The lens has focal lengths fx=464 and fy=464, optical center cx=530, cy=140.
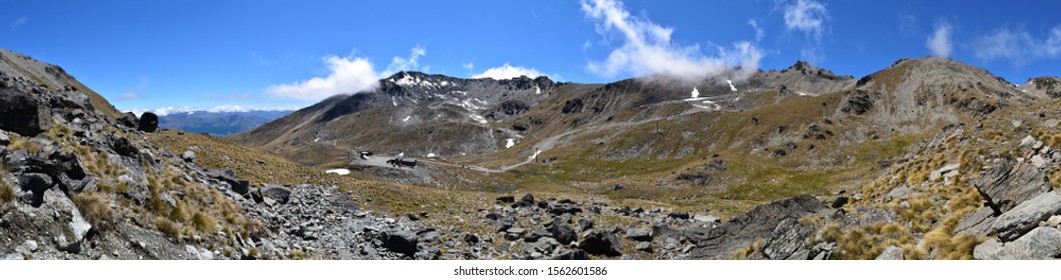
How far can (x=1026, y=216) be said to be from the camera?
12430mm

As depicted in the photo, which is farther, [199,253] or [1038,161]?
[1038,161]

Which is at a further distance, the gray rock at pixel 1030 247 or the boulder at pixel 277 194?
the boulder at pixel 277 194

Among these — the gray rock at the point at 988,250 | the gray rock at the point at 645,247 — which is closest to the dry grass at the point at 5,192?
the gray rock at the point at 988,250

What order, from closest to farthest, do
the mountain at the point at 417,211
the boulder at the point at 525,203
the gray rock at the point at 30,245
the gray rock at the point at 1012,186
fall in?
the gray rock at the point at 30,245 < the mountain at the point at 417,211 < the gray rock at the point at 1012,186 < the boulder at the point at 525,203

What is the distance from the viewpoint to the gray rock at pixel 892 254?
45.5 ft

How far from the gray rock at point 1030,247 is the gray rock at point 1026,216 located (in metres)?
0.40

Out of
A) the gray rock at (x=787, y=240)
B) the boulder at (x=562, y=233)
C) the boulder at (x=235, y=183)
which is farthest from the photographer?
the boulder at (x=562, y=233)

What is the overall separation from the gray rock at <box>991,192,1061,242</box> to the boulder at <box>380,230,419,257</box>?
2564 centimetres

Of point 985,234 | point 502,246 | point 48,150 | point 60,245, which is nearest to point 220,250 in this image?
point 60,245

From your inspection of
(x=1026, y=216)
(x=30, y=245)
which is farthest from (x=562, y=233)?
(x=30, y=245)

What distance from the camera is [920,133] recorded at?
152 meters

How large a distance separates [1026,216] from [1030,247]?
1.45 m

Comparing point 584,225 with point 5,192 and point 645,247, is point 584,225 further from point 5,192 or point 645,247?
point 5,192

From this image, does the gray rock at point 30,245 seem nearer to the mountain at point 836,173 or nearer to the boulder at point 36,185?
the boulder at point 36,185
